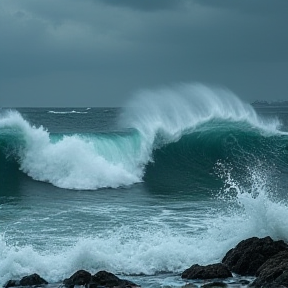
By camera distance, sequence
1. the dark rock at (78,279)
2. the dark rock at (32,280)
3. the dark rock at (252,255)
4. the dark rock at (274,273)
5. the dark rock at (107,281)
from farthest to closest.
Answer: the dark rock at (252,255), the dark rock at (32,280), the dark rock at (78,279), the dark rock at (107,281), the dark rock at (274,273)

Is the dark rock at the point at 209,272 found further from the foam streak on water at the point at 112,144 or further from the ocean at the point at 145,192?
the foam streak on water at the point at 112,144

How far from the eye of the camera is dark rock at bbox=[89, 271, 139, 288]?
393 inches

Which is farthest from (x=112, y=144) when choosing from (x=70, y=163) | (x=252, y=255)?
(x=252, y=255)

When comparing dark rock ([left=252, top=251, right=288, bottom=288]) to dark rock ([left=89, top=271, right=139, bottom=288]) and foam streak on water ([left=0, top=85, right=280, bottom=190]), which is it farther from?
foam streak on water ([left=0, top=85, right=280, bottom=190])

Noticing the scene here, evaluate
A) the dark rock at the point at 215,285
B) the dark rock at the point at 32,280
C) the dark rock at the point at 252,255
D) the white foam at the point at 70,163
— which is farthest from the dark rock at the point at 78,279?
the white foam at the point at 70,163

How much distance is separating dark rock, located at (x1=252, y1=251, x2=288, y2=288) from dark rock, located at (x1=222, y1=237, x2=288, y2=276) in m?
0.39

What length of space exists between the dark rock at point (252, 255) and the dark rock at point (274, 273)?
39 cm

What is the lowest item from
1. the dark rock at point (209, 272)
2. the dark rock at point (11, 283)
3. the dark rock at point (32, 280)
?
the dark rock at point (11, 283)

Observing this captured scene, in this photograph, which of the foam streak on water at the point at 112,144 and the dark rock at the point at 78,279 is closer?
the dark rock at the point at 78,279

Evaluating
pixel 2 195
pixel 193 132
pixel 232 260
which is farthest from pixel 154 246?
pixel 193 132

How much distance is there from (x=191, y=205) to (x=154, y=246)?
221 inches

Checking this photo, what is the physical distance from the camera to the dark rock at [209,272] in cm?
1041

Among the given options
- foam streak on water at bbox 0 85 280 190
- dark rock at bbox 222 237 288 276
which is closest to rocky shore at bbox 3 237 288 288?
dark rock at bbox 222 237 288 276

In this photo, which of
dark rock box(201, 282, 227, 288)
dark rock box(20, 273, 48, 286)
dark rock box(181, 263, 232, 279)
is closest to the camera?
dark rock box(201, 282, 227, 288)
